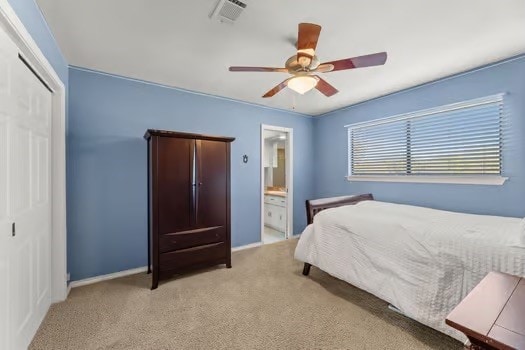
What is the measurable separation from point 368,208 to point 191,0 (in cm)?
272

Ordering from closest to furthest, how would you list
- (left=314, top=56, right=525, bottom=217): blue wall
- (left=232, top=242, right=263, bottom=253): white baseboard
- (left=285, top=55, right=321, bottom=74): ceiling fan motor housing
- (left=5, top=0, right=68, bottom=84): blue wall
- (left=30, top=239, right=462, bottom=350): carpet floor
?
(left=5, top=0, right=68, bottom=84): blue wall < (left=30, top=239, right=462, bottom=350): carpet floor < (left=285, top=55, right=321, bottom=74): ceiling fan motor housing < (left=314, top=56, right=525, bottom=217): blue wall < (left=232, top=242, right=263, bottom=253): white baseboard

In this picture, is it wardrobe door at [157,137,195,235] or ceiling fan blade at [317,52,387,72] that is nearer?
ceiling fan blade at [317,52,387,72]

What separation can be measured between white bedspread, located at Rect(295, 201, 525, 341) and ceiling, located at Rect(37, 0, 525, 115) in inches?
65.6

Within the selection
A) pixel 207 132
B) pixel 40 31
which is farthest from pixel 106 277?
pixel 40 31

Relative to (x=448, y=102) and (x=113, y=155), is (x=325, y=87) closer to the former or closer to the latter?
(x=448, y=102)

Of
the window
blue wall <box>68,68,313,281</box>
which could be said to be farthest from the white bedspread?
blue wall <box>68,68,313,281</box>

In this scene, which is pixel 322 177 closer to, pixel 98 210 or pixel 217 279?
pixel 217 279

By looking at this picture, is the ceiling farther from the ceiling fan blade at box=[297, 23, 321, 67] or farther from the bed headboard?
the bed headboard

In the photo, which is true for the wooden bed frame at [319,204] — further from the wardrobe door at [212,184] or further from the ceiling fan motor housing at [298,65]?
the ceiling fan motor housing at [298,65]

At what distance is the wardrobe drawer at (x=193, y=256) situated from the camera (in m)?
2.53

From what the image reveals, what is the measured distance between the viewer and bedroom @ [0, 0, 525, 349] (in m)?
1.67

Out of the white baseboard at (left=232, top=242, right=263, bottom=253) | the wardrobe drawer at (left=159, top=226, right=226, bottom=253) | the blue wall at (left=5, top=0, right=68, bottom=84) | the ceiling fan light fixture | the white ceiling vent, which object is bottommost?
the white baseboard at (left=232, top=242, right=263, bottom=253)

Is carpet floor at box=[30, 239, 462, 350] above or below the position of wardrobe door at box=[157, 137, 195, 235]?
below

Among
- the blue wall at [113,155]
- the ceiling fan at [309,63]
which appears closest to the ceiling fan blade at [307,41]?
the ceiling fan at [309,63]
